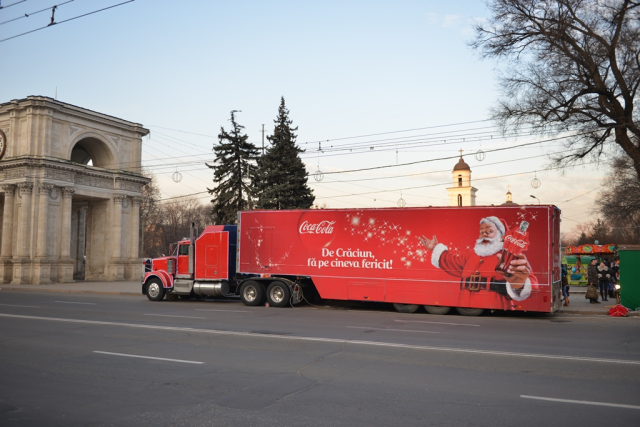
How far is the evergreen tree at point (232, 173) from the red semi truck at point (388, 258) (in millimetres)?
21592

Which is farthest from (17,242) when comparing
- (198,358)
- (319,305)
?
(198,358)

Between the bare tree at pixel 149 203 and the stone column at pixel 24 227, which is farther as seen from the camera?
the bare tree at pixel 149 203

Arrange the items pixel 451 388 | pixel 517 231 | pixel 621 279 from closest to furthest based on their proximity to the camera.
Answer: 1. pixel 451 388
2. pixel 517 231
3. pixel 621 279

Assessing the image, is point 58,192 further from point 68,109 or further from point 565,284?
point 565,284

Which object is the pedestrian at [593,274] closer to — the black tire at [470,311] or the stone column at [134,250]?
the black tire at [470,311]

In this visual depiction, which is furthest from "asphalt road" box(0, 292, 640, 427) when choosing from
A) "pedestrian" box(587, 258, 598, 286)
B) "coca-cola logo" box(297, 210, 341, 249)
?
"pedestrian" box(587, 258, 598, 286)

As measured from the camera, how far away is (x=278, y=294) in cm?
2073

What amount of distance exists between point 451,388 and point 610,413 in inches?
75.9

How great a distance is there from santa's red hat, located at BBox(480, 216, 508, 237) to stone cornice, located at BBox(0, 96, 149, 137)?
107ft

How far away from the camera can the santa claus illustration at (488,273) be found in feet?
56.9

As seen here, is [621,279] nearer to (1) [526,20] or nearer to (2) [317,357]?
(1) [526,20]

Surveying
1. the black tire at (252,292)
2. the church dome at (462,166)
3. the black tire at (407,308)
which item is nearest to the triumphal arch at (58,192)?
the black tire at (252,292)

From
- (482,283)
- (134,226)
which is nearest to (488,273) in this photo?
(482,283)

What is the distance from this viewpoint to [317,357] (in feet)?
31.6
